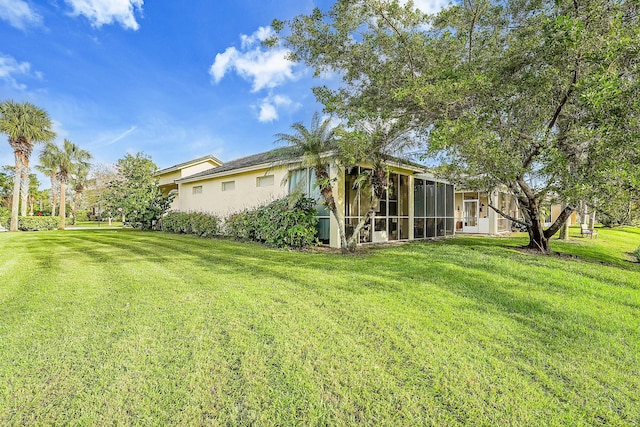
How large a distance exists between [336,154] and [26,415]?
30.2 ft

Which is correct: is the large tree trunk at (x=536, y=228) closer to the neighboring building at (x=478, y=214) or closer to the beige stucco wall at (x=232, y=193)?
the beige stucco wall at (x=232, y=193)

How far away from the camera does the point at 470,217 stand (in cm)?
2203

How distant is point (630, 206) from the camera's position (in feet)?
28.3

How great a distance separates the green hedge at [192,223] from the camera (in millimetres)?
15922

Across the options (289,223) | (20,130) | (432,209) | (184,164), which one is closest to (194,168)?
(184,164)

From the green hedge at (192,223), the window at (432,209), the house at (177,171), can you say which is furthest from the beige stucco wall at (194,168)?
the window at (432,209)

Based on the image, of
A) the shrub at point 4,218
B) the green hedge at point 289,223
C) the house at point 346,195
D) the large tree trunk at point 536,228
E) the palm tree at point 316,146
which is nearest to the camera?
the palm tree at point 316,146

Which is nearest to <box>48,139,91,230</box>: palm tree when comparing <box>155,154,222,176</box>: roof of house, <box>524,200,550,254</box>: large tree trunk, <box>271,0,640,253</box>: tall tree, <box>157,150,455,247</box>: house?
<box>155,154,222,176</box>: roof of house

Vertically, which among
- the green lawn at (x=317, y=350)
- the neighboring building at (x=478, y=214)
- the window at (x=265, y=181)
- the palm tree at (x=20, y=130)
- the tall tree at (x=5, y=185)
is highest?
the palm tree at (x=20, y=130)

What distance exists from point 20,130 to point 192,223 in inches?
661

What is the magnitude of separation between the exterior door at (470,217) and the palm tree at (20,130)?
32675 mm

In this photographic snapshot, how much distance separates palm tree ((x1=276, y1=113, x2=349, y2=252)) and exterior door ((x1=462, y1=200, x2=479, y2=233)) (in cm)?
1503

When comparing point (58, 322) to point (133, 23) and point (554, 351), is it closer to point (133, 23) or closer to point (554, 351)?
point (554, 351)

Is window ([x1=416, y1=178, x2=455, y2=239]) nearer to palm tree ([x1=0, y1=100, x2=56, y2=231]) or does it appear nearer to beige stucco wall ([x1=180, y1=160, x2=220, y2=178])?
beige stucco wall ([x1=180, y1=160, x2=220, y2=178])
